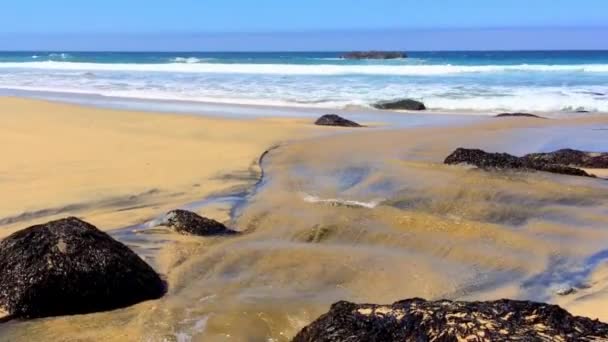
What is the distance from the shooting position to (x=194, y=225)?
518 cm

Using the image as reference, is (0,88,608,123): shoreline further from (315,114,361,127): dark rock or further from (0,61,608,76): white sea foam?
(0,61,608,76): white sea foam

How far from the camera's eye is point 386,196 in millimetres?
6328

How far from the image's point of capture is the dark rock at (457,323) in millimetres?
2418

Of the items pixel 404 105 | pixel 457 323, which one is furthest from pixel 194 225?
pixel 404 105

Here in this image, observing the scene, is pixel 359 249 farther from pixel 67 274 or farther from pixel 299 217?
pixel 67 274

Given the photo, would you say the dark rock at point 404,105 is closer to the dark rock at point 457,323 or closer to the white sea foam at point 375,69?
the dark rock at point 457,323

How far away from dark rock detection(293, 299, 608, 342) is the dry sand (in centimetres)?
319

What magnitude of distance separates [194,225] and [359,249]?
122 centimetres

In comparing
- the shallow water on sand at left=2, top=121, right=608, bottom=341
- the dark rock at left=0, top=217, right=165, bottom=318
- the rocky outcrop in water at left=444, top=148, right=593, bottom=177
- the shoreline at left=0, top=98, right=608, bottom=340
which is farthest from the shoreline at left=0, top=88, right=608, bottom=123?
the dark rock at left=0, top=217, right=165, bottom=318

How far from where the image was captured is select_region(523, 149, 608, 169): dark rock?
26.6 feet

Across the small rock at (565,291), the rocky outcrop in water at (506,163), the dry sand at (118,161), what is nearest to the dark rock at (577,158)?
the rocky outcrop in water at (506,163)

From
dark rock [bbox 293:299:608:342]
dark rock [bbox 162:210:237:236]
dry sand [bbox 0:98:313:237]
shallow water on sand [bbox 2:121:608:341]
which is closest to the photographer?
dark rock [bbox 293:299:608:342]

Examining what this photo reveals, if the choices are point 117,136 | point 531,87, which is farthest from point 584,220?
point 531,87

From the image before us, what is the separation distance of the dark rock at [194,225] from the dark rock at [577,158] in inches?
166
